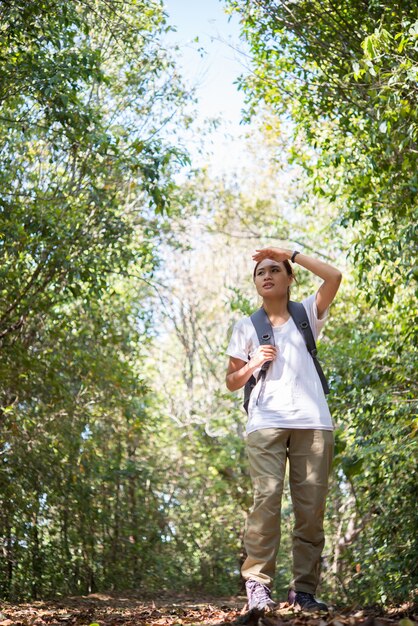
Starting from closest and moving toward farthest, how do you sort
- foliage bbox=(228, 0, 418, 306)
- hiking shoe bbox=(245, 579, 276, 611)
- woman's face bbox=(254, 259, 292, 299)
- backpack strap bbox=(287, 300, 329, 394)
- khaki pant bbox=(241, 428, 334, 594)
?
hiking shoe bbox=(245, 579, 276, 611) → khaki pant bbox=(241, 428, 334, 594) → backpack strap bbox=(287, 300, 329, 394) → woman's face bbox=(254, 259, 292, 299) → foliage bbox=(228, 0, 418, 306)

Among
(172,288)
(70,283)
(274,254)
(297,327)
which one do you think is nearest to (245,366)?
(297,327)

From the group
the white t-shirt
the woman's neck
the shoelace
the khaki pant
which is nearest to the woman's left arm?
the white t-shirt

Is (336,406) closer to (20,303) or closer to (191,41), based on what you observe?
(20,303)

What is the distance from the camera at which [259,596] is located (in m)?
3.98

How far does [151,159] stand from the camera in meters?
7.82

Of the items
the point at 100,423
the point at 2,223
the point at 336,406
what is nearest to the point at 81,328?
the point at 100,423

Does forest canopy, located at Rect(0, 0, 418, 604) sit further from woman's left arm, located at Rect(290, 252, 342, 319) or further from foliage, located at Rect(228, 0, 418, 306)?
woman's left arm, located at Rect(290, 252, 342, 319)

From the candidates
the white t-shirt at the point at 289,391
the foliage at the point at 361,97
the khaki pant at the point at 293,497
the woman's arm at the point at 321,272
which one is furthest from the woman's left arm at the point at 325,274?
the foliage at the point at 361,97

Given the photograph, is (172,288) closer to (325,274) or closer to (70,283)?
(70,283)

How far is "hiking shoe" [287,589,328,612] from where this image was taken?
13.3 feet

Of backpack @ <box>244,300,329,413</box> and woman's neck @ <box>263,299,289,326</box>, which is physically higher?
woman's neck @ <box>263,299,289,326</box>

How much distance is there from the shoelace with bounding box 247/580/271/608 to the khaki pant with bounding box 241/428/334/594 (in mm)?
31

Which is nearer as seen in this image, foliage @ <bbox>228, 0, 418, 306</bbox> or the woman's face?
the woman's face

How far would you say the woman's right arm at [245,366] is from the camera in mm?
4133
